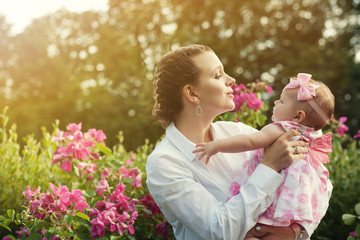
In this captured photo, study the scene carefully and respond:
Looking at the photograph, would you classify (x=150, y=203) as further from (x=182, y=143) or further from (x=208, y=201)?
(x=208, y=201)

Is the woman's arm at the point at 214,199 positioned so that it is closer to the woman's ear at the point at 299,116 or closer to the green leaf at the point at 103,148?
the woman's ear at the point at 299,116

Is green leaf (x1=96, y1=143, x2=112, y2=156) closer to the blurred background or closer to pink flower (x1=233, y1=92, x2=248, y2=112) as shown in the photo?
pink flower (x1=233, y1=92, x2=248, y2=112)

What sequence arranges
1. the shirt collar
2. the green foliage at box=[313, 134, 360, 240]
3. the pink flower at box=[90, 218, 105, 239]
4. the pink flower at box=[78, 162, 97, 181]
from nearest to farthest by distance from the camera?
1. the shirt collar
2. the pink flower at box=[90, 218, 105, 239]
3. the pink flower at box=[78, 162, 97, 181]
4. the green foliage at box=[313, 134, 360, 240]

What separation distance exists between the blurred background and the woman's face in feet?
45.1

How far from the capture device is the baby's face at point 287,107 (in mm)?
2443

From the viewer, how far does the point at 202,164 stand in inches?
101

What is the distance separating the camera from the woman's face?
2.56 meters

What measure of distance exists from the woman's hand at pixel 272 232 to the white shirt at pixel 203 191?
6 cm

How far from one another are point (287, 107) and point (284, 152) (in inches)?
11.2

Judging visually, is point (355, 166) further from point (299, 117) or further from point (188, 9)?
point (188, 9)

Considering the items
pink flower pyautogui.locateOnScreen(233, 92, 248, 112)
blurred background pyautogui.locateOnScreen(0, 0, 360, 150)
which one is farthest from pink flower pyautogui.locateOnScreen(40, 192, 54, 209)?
blurred background pyautogui.locateOnScreen(0, 0, 360, 150)

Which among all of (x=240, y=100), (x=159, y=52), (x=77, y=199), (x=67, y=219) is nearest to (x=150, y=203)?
(x=77, y=199)

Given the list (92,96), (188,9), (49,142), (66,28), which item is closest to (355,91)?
(188,9)

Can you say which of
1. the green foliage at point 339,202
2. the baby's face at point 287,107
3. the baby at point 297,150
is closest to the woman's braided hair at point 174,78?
the baby at point 297,150
